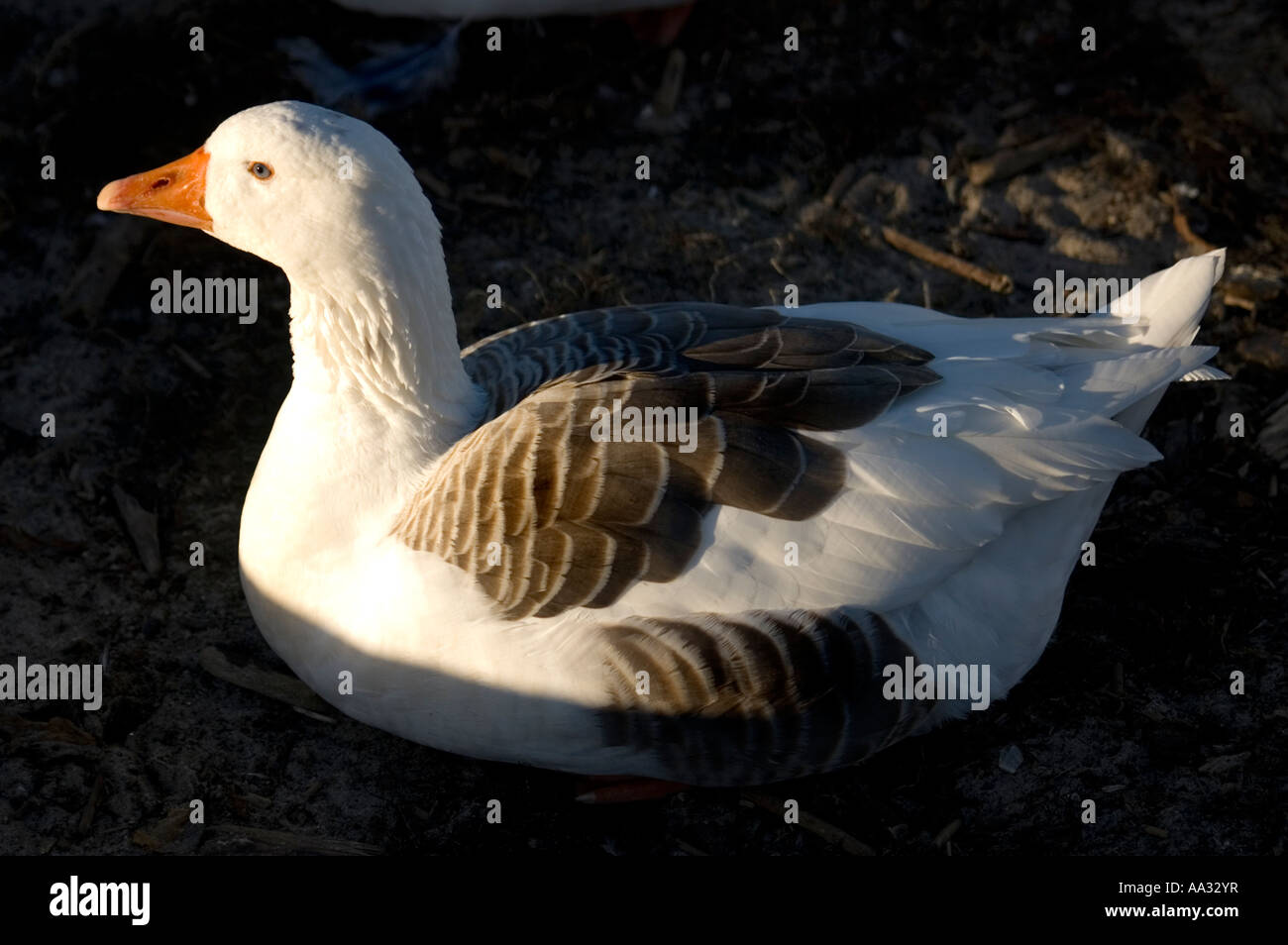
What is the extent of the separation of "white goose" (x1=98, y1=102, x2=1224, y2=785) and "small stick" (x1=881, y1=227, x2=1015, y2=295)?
165 cm

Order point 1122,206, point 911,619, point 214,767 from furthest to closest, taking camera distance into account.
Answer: point 1122,206 < point 214,767 < point 911,619

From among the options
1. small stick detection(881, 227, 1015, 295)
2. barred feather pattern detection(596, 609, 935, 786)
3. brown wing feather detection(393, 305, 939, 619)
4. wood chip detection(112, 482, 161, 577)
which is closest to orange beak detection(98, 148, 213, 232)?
brown wing feather detection(393, 305, 939, 619)

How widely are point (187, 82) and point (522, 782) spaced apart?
3.84 meters

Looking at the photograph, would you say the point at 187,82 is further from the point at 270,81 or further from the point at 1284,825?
the point at 1284,825

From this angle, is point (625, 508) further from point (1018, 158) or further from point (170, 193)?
point (1018, 158)

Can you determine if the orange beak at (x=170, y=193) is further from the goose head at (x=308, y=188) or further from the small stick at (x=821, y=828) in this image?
the small stick at (x=821, y=828)

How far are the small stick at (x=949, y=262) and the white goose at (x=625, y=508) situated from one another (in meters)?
1.65

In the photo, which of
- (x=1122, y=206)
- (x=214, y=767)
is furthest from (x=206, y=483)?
(x=1122, y=206)

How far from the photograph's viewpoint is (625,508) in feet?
11.3

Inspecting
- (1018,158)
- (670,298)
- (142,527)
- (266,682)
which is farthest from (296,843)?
(1018,158)

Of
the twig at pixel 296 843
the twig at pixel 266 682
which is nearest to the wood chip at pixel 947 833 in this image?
the twig at pixel 296 843

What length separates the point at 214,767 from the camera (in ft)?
13.3

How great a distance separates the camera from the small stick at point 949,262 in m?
5.61

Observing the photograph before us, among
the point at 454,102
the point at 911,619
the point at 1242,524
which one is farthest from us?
the point at 454,102
